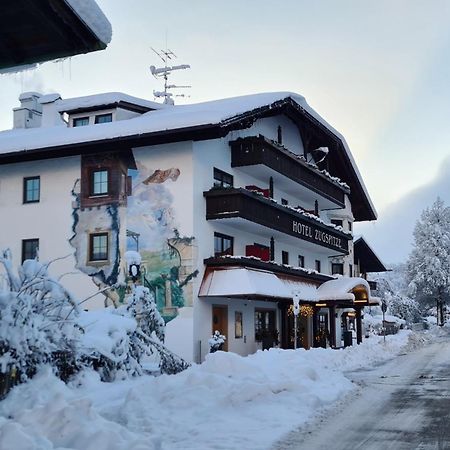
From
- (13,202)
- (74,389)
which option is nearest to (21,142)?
(13,202)

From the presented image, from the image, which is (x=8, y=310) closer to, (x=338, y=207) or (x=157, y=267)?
(x=157, y=267)

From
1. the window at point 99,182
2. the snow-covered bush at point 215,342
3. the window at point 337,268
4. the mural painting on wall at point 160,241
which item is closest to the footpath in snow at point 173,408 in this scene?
the snow-covered bush at point 215,342

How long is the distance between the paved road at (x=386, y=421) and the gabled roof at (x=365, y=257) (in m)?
32.5

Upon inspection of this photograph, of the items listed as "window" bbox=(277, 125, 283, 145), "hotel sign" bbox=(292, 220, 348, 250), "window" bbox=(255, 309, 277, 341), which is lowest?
"window" bbox=(255, 309, 277, 341)

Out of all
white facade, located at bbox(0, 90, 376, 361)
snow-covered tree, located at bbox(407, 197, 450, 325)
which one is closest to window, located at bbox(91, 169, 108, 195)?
white facade, located at bbox(0, 90, 376, 361)

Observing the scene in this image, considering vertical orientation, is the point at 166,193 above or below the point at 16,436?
above

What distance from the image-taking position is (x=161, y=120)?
25.7 meters

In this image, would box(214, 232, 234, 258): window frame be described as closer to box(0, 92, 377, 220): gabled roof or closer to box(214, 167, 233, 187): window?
box(214, 167, 233, 187): window

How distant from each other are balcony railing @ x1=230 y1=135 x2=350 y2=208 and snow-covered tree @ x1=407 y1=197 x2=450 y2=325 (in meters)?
39.7

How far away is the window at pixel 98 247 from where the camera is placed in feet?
88.1

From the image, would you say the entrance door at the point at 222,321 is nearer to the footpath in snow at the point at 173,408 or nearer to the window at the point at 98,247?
the window at the point at 98,247

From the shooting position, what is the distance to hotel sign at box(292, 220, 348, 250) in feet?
104

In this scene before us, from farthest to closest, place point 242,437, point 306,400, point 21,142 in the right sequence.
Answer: point 21,142 < point 306,400 < point 242,437

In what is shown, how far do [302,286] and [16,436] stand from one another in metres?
25.2
